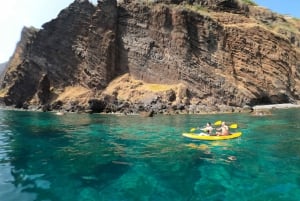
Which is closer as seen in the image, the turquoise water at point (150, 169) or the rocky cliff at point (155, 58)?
the turquoise water at point (150, 169)

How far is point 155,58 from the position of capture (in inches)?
3642

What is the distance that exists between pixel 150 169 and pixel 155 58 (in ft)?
239

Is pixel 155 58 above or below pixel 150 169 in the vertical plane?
above

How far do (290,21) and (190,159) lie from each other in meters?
122

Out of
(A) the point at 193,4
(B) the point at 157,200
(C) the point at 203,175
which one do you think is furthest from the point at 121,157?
(A) the point at 193,4

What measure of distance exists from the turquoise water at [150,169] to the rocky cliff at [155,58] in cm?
5083

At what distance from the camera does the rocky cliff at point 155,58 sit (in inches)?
3479

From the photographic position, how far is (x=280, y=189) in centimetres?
1702

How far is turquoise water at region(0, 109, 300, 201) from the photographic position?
1638 cm

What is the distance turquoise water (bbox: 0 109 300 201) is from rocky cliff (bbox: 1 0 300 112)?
5083 centimetres

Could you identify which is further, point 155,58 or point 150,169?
point 155,58

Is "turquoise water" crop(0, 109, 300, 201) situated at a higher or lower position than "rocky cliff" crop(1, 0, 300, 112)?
lower

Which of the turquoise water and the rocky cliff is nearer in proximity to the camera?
the turquoise water

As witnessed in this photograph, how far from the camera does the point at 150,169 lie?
21.1m
